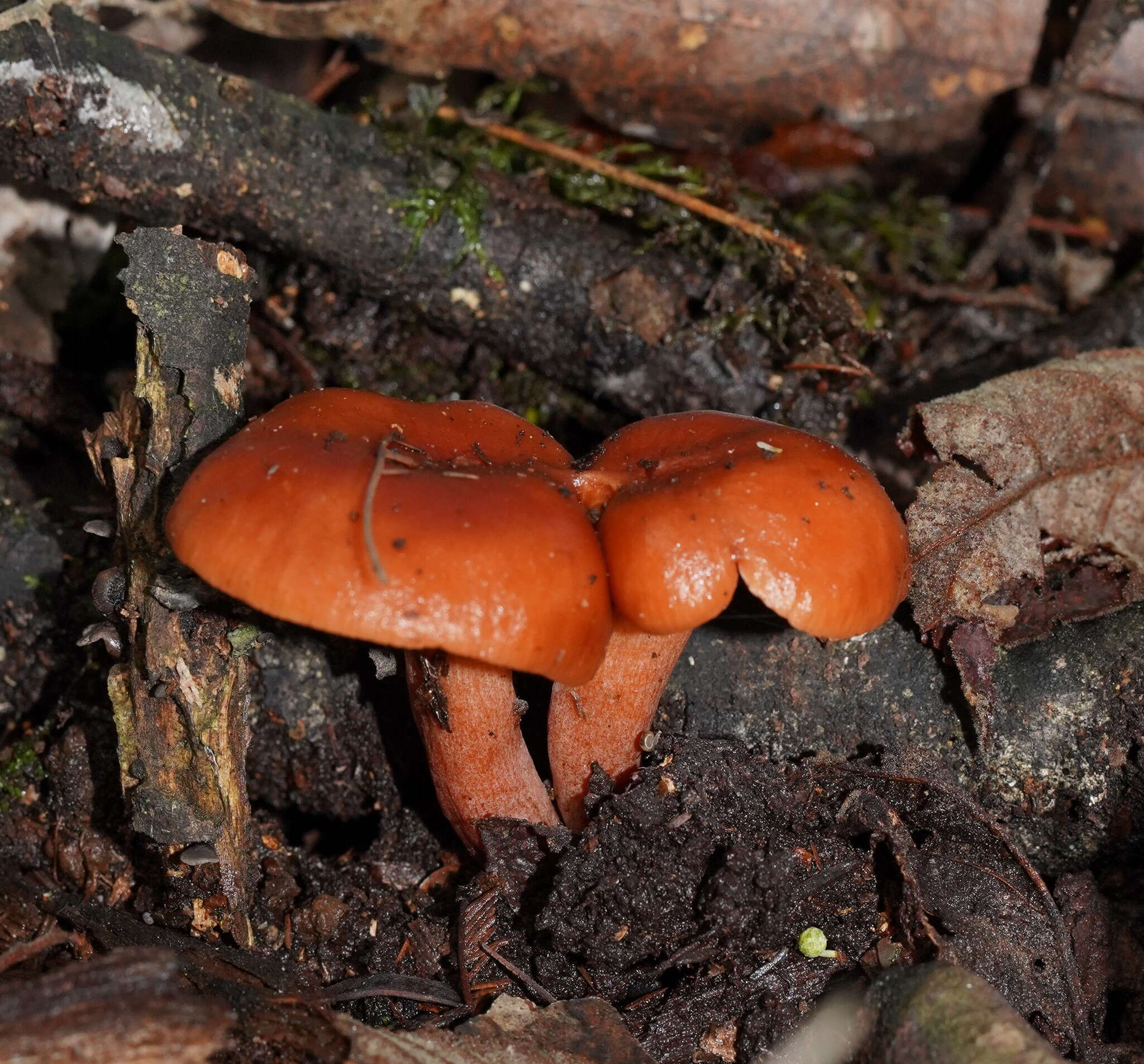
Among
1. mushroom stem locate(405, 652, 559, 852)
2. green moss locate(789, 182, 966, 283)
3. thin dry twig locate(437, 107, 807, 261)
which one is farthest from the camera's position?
green moss locate(789, 182, 966, 283)

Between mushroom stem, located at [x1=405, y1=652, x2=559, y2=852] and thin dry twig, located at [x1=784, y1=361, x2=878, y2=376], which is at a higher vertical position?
thin dry twig, located at [x1=784, y1=361, x2=878, y2=376]

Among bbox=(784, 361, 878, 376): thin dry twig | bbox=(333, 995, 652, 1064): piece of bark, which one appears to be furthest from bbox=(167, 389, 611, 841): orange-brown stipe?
bbox=(784, 361, 878, 376): thin dry twig

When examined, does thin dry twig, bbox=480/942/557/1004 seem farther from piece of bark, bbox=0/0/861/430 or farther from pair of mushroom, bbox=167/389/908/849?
piece of bark, bbox=0/0/861/430

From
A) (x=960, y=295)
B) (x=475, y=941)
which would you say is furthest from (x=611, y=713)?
(x=960, y=295)

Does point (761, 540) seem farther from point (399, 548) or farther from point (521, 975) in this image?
point (521, 975)

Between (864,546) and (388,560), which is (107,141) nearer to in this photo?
(388,560)

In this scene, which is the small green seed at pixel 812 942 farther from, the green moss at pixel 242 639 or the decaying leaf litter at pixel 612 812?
the green moss at pixel 242 639

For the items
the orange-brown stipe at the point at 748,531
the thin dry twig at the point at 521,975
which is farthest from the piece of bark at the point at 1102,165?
the thin dry twig at the point at 521,975
